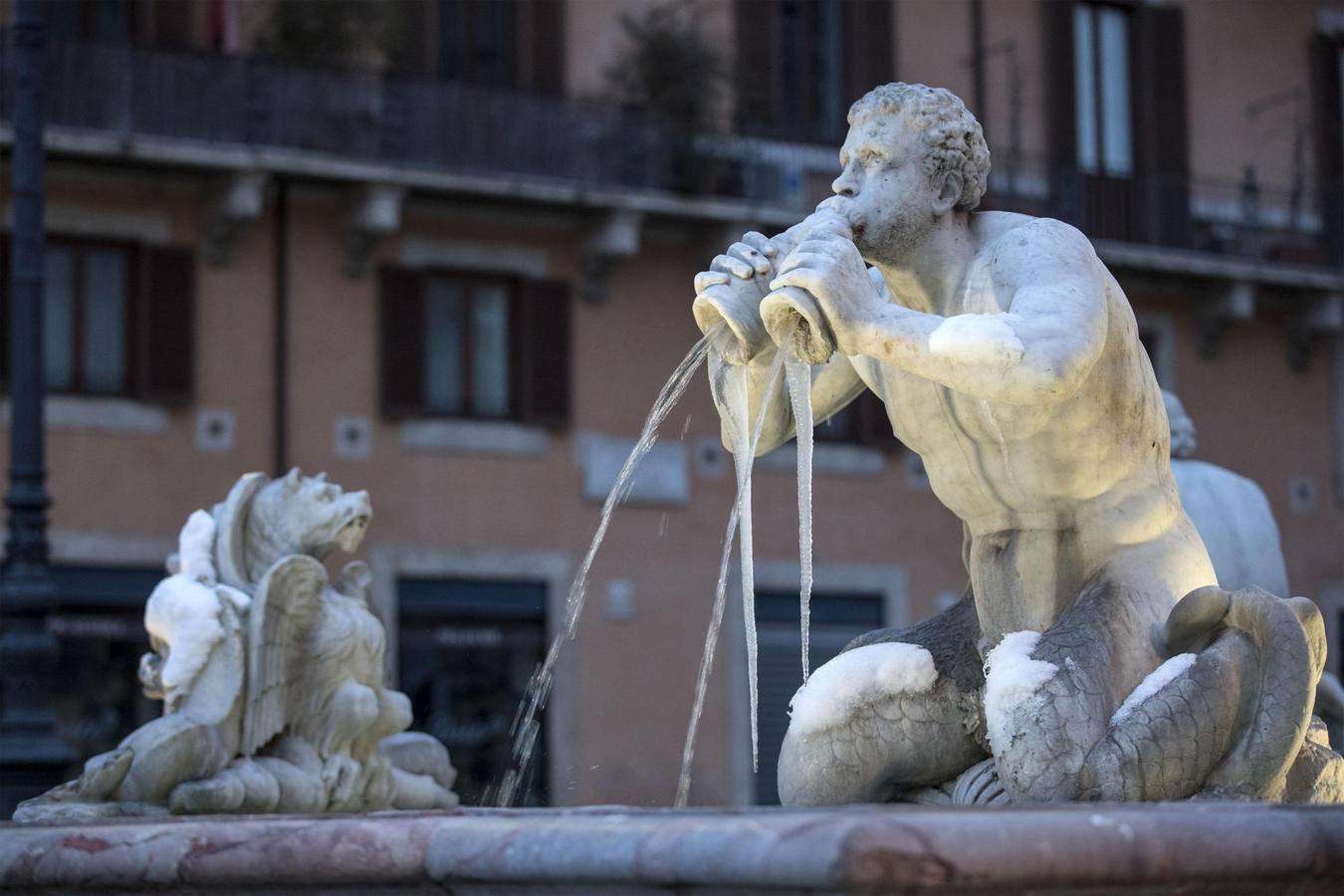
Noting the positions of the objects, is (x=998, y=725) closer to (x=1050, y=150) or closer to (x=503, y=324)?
(x=503, y=324)

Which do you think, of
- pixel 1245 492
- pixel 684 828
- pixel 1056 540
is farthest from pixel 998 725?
pixel 1245 492

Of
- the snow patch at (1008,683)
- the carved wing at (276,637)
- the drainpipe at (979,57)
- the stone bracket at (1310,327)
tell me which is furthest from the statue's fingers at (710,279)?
the stone bracket at (1310,327)

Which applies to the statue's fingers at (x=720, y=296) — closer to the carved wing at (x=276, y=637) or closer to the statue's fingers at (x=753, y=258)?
the statue's fingers at (x=753, y=258)

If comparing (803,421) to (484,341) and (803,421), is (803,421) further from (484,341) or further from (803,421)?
(484,341)

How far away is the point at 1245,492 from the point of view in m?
7.86

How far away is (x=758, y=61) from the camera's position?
82.3 feet

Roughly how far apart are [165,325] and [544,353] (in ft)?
11.1

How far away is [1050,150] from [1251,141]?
2688 millimetres

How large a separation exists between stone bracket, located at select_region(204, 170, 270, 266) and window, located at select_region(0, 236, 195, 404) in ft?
0.82

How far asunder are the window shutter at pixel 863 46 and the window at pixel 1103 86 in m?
2.28

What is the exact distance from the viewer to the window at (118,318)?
21.2 meters

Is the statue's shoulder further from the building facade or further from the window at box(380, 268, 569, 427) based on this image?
the window at box(380, 268, 569, 427)

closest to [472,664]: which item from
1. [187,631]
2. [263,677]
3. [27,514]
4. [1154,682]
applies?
[27,514]

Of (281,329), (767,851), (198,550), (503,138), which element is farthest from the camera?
(503,138)
